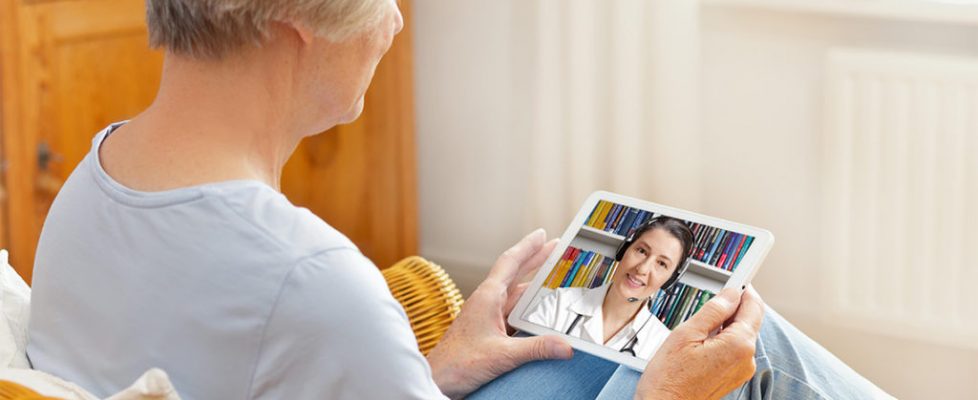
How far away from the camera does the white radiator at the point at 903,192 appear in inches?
82.0

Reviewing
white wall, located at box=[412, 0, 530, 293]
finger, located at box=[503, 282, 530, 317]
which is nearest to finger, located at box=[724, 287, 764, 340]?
finger, located at box=[503, 282, 530, 317]

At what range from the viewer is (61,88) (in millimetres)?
2092

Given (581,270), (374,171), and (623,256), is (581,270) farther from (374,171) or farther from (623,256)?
(374,171)

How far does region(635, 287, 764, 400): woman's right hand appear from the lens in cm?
119

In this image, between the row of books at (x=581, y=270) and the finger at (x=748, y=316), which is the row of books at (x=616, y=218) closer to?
the row of books at (x=581, y=270)

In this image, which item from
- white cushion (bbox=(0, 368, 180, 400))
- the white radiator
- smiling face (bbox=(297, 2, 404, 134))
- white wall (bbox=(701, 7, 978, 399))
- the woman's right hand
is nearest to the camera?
white cushion (bbox=(0, 368, 180, 400))

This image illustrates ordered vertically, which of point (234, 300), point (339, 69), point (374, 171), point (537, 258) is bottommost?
point (374, 171)

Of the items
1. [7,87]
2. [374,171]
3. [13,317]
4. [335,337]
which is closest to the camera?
[335,337]

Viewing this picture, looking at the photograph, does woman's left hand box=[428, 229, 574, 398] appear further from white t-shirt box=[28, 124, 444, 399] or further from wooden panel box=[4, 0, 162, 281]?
wooden panel box=[4, 0, 162, 281]

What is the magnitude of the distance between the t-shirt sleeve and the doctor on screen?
42cm

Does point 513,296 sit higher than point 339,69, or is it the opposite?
point 339,69

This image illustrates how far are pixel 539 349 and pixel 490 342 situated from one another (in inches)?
2.5

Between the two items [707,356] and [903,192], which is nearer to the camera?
[707,356]

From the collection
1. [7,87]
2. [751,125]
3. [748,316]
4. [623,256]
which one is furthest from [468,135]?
[748,316]
